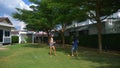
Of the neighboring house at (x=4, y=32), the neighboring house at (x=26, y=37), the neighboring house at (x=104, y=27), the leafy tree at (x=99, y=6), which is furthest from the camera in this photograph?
Answer: the neighboring house at (x=26, y=37)

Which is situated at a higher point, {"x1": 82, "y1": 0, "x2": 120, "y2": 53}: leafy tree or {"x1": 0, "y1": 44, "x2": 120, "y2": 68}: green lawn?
{"x1": 82, "y1": 0, "x2": 120, "y2": 53}: leafy tree

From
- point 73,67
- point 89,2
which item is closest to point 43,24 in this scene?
point 89,2

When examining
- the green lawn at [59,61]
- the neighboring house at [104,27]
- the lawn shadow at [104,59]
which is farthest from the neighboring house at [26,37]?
the lawn shadow at [104,59]

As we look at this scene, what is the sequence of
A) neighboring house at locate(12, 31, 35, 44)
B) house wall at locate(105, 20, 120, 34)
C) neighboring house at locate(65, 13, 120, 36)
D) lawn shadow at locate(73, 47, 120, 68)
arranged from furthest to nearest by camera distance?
neighboring house at locate(12, 31, 35, 44)
neighboring house at locate(65, 13, 120, 36)
house wall at locate(105, 20, 120, 34)
lawn shadow at locate(73, 47, 120, 68)

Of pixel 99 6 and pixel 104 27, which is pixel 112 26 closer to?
pixel 104 27

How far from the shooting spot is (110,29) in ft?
108

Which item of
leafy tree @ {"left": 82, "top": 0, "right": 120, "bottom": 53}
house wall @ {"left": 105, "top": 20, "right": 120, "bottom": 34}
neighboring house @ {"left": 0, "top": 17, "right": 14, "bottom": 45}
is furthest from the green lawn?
neighboring house @ {"left": 0, "top": 17, "right": 14, "bottom": 45}

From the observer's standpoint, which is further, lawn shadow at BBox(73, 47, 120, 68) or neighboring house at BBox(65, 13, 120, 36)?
neighboring house at BBox(65, 13, 120, 36)

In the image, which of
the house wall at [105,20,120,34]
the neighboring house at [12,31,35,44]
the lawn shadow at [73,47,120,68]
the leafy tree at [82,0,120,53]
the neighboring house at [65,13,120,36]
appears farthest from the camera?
the neighboring house at [12,31,35,44]

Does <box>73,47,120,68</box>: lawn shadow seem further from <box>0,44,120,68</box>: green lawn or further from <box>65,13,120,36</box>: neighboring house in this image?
<box>65,13,120,36</box>: neighboring house

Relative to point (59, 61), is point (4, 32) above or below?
above

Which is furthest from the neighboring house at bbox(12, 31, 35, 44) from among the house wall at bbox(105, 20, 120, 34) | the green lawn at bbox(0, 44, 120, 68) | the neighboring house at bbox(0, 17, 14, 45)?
the green lawn at bbox(0, 44, 120, 68)

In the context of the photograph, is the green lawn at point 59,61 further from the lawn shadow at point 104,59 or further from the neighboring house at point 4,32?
the neighboring house at point 4,32

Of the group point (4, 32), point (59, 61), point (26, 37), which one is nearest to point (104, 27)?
point (4, 32)
